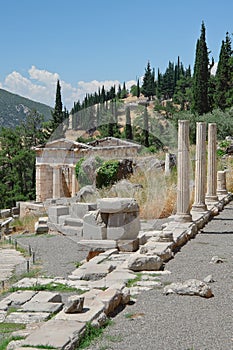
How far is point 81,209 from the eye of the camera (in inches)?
658

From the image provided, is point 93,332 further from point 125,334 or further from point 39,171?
point 39,171

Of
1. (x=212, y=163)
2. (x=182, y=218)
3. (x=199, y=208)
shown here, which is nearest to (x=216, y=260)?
(x=182, y=218)

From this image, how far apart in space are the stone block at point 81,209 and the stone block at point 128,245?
5.33 m

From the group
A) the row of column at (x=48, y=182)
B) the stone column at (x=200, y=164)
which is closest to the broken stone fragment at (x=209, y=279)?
the stone column at (x=200, y=164)

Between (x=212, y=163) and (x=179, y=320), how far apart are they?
1077 cm

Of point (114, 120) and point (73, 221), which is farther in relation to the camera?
point (114, 120)

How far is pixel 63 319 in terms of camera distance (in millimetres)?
5145

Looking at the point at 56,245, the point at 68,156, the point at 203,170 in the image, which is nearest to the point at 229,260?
the point at 203,170

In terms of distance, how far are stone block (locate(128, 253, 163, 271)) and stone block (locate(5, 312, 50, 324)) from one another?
2.24 metres

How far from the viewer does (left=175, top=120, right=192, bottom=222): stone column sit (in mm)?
11805

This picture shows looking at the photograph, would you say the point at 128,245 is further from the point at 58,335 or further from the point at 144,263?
the point at 58,335

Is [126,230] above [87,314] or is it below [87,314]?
above

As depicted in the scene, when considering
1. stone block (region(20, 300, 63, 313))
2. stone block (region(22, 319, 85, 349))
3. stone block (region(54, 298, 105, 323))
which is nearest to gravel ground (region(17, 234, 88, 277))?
stone block (region(20, 300, 63, 313))

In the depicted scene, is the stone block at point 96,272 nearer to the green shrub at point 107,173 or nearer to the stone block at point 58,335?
the stone block at point 58,335
